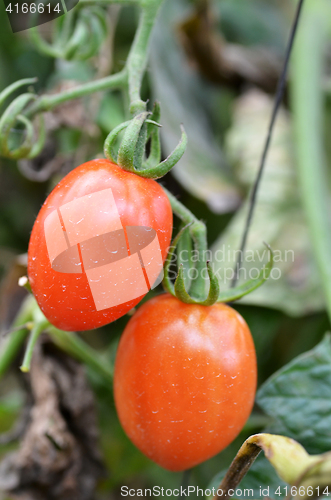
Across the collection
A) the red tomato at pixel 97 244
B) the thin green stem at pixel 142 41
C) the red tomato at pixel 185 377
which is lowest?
the red tomato at pixel 185 377

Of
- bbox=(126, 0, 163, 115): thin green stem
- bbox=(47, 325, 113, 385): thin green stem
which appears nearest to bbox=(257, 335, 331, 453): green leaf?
bbox=(47, 325, 113, 385): thin green stem

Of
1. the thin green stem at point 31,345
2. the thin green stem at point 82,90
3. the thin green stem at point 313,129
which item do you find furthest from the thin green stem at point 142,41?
the thin green stem at point 313,129

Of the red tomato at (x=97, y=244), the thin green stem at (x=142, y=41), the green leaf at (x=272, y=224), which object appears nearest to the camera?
the red tomato at (x=97, y=244)

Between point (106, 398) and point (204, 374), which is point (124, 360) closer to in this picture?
point (204, 374)

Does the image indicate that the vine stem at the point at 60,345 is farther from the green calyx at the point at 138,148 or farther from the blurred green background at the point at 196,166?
the green calyx at the point at 138,148

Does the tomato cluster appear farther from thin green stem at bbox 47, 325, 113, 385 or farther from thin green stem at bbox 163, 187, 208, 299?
thin green stem at bbox 47, 325, 113, 385

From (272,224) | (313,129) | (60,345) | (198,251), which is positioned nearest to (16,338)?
(60,345)
